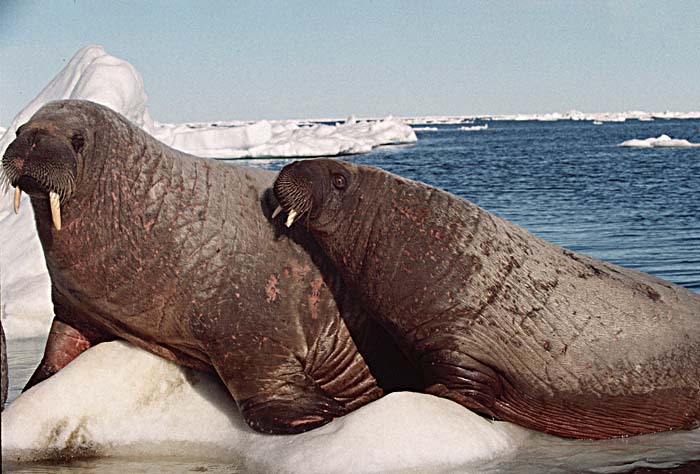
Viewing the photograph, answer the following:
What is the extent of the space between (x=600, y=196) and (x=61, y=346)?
2045cm

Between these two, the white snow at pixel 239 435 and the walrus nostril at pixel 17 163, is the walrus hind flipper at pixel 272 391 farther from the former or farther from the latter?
the walrus nostril at pixel 17 163

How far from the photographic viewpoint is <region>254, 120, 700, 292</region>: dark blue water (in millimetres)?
13541

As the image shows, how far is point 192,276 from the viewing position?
16.8 feet

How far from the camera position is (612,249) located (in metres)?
13.6

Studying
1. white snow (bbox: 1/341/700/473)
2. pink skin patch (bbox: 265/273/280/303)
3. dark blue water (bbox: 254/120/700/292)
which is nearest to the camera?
white snow (bbox: 1/341/700/473)

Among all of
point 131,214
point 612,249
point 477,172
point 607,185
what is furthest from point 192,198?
point 477,172

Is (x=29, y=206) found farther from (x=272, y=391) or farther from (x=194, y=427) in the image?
(x=272, y=391)

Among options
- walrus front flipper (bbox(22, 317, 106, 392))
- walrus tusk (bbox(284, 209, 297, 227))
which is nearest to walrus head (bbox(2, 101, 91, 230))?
walrus front flipper (bbox(22, 317, 106, 392))

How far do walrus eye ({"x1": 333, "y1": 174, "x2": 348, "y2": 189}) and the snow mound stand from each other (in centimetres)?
120

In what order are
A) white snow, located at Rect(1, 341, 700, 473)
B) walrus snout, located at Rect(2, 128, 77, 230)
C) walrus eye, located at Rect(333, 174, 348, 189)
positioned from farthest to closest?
walrus eye, located at Rect(333, 174, 348, 189) → walrus snout, located at Rect(2, 128, 77, 230) → white snow, located at Rect(1, 341, 700, 473)

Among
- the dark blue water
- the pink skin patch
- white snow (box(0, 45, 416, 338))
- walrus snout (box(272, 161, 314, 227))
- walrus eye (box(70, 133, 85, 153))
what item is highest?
walrus eye (box(70, 133, 85, 153))

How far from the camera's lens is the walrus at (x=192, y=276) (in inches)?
199

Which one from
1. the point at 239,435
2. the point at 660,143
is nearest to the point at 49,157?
the point at 239,435

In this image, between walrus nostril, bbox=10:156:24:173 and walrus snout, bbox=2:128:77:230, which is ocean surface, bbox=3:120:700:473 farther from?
walrus nostril, bbox=10:156:24:173
